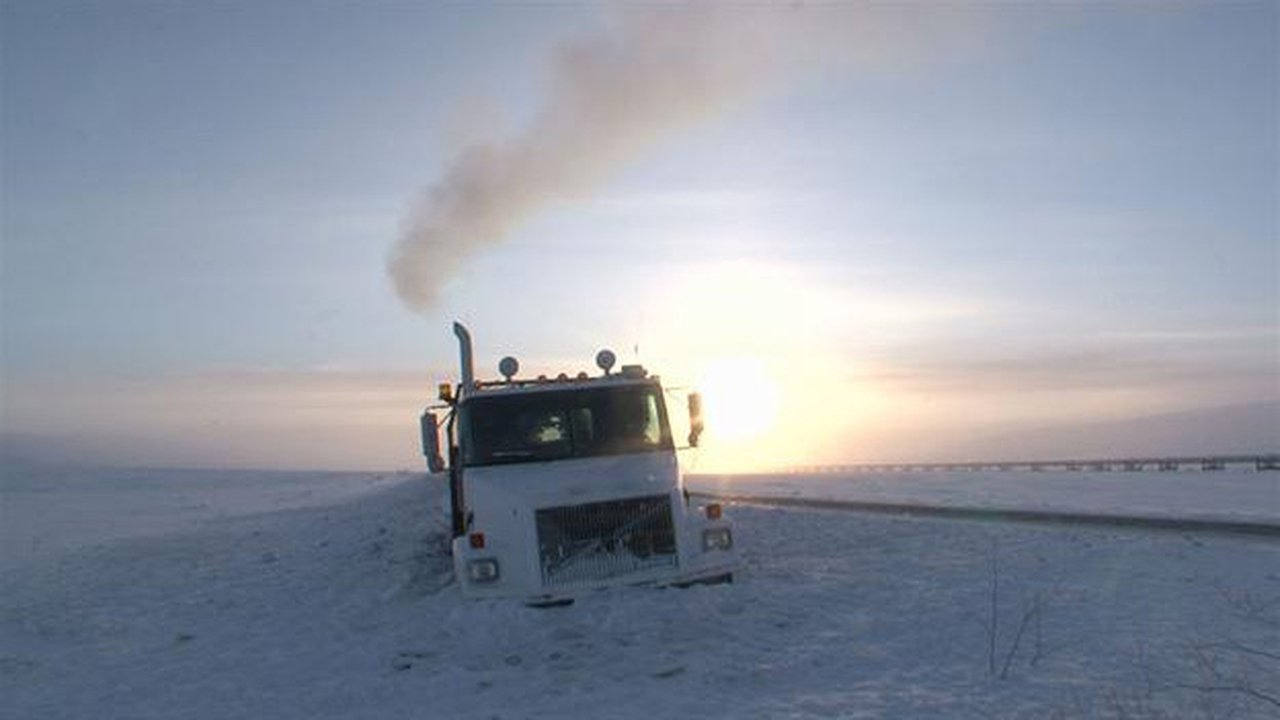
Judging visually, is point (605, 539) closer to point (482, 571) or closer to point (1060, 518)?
point (482, 571)

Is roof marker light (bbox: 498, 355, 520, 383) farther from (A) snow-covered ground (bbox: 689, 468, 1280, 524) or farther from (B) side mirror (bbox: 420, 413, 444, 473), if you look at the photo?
(A) snow-covered ground (bbox: 689, 468, 1280, 524)

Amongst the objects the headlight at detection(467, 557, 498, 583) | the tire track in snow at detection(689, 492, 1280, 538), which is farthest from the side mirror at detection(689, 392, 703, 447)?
the tire track in snow at detection(689, 492, 1280, 538)

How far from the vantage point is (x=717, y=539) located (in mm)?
14680

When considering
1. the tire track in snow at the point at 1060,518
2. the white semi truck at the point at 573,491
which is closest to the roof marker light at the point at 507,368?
the white semi truck at the point at 573,491

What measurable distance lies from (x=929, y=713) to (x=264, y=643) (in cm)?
913

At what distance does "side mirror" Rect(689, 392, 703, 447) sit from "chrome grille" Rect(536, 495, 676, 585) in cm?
168

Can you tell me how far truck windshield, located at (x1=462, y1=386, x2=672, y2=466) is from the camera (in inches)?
611

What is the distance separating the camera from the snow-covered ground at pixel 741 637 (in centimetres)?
1038

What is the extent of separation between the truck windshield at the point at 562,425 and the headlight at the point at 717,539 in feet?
5.26

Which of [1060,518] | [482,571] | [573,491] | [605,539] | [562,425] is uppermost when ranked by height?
[562,425]

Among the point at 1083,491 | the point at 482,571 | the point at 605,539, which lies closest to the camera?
the point at 482,571

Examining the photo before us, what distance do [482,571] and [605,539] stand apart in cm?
162

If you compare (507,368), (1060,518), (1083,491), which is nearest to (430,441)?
(507,368)

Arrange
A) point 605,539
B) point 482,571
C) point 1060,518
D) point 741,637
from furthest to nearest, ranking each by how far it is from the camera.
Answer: point 1060,518
point 605,539
point 482,571
point 741,637
